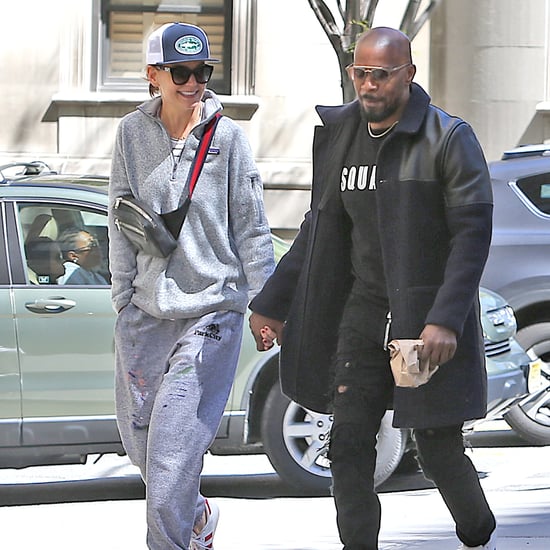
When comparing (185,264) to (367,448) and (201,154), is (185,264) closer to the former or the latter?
(201,154)

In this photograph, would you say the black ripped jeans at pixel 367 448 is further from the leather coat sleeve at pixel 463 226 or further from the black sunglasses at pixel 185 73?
the black sunglasses at pixel 185 73

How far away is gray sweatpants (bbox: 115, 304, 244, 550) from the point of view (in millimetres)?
4527

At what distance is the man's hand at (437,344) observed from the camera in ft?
13.9

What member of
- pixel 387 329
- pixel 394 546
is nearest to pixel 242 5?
pixel 394 546

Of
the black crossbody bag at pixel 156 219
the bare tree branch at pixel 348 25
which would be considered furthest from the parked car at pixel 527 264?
the black crossbody bag at pixel 156 219

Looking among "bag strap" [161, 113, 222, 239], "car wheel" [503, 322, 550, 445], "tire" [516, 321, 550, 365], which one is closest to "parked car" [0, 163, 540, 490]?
"car wheel" [503, 322, 550, 445]

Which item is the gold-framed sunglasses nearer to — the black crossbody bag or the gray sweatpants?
the black crossbody bag

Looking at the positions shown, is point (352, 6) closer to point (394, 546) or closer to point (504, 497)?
point (504, 497)

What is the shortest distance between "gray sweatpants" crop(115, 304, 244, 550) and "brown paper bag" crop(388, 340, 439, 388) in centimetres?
70

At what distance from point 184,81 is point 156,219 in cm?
50

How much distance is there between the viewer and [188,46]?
4.73 meters

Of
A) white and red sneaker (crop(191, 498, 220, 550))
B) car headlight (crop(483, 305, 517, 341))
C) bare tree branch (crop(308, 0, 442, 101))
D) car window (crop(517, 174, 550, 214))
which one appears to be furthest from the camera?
bare tree branch (crop(308, 0, 442, 101))

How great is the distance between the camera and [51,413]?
689 centimetres

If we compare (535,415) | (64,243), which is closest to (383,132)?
(64,243)
